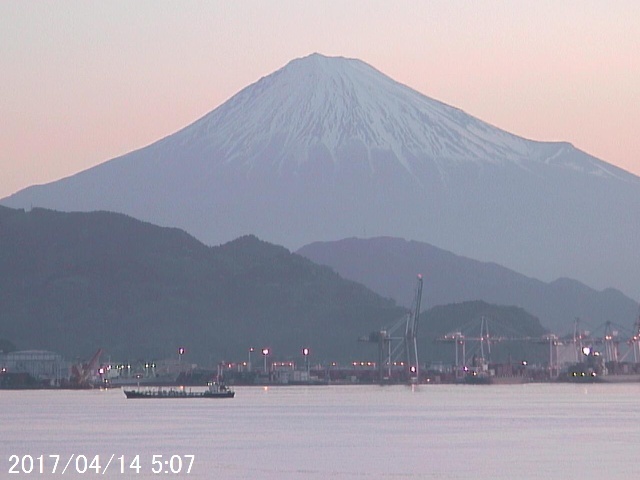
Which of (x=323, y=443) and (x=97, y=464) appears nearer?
(x=97, y=464)

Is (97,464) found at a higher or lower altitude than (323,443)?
lower

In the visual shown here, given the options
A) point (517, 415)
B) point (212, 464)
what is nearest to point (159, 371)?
point (517, 415)

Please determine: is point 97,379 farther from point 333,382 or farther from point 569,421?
point 569,421
